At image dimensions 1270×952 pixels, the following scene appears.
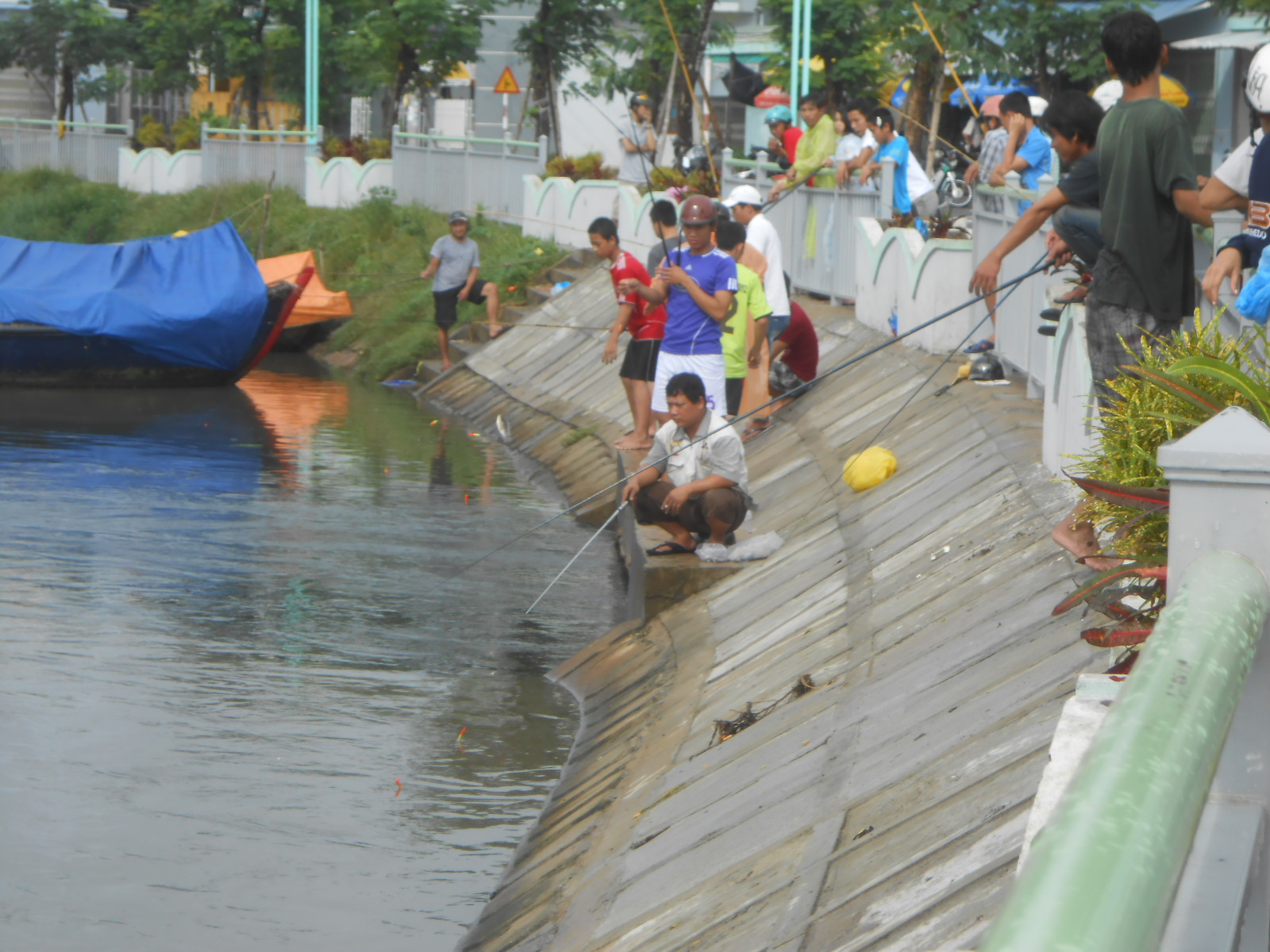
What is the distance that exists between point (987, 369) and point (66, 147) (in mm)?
Answer: 35160

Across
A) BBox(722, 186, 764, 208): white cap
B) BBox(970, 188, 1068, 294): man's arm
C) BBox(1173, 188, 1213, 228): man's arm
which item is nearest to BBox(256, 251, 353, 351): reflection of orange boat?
BBox(722, 186, 764, 208): white cap

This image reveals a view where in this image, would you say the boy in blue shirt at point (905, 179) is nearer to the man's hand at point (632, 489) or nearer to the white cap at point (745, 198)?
the white cap at point (745, 198)

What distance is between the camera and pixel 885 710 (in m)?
6.00

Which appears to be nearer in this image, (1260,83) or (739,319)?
(1260,83)

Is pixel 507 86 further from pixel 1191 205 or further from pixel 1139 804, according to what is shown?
pixel 1139 804

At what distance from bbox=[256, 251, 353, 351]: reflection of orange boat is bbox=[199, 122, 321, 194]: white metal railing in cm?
666

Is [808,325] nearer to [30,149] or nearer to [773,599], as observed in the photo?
[773,599]

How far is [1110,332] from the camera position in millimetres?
6152

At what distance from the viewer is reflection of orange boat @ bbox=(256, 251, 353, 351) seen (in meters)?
26.3

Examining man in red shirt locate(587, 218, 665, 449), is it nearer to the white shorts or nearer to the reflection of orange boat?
the white shorts

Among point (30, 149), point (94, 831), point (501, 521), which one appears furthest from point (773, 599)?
point (30, 149)

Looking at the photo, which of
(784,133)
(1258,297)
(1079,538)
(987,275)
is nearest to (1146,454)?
(1079,538)

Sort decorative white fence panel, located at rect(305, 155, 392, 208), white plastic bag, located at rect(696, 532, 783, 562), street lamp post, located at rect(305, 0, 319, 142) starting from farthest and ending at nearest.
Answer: street lamp post, located at rect(305, 0, 319, 142), decorative white fence panel, located at rect(305, 155, 392, 208), white plastic bag, located at rect(696, 532, 783, 562)

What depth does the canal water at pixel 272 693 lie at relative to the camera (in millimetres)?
6906
